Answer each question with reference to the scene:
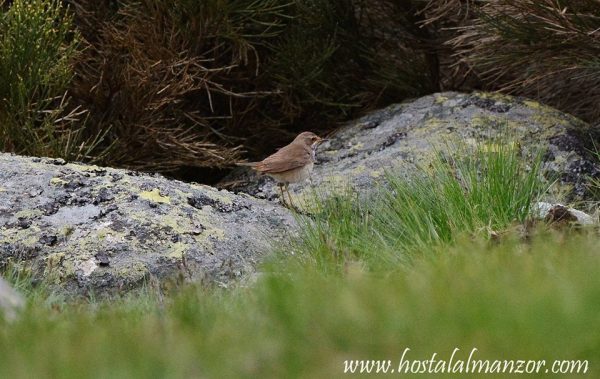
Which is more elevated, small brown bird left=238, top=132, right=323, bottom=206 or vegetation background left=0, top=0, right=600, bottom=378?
vegetation background left=0, top=0, right=600, bottom=378

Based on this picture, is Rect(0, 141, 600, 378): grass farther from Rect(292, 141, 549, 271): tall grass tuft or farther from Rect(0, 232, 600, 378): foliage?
Rect(292, 141, 549, 271): tall grass tuft

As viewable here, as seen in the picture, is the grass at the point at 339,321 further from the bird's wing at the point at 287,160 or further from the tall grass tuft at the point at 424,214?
the bird's wing at the point at 287,160

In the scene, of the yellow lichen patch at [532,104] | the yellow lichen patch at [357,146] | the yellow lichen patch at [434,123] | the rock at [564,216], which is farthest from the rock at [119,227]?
the yellow lichen patch at [532,104]

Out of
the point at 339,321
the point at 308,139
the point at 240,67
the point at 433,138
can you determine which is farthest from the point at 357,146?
the point at 339,321

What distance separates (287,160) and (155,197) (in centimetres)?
112

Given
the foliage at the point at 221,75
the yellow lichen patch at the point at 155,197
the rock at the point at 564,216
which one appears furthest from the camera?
the foliage at the point at 221,75

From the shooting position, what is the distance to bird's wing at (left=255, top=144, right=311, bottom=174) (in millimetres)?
6035

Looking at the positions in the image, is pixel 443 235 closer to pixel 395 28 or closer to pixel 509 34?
pixel 509 34

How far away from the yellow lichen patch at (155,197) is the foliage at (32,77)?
117 centimetres

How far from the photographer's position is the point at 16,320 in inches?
124

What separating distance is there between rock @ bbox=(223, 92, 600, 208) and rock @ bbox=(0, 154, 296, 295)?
92 cm

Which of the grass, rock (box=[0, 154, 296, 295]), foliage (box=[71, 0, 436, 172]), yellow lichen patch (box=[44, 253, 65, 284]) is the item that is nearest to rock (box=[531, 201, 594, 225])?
the grass

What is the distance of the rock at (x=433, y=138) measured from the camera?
623cm

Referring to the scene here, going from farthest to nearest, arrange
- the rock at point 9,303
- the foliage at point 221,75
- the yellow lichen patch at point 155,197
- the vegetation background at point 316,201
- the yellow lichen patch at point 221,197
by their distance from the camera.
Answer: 1. the foliage at point 221,75
2. the yellow lichen patch at point 221,197
3. the yellow lichen patch at point 155,197
4. the rock at point 9,303
5. the vegetation background at point 316,201
